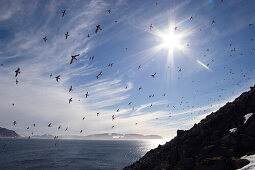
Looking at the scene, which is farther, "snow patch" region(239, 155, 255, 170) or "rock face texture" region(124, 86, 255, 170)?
"rock face texture" region(124, 86, 255, 170)

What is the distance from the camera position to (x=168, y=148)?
1506 inches

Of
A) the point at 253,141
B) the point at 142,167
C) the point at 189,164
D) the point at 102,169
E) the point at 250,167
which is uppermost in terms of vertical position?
the point at 253,141

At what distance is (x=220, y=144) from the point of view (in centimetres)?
2359

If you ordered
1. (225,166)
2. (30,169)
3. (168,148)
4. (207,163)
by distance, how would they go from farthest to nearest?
(30,169) → (168,148) → (207,163) → (225,166)

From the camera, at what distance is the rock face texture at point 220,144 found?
19500 millimetres

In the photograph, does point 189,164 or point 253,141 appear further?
point 189,164

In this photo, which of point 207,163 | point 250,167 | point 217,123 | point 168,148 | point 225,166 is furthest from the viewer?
point 168,148

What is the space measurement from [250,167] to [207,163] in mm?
5112

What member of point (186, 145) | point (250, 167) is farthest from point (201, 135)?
point (250, 167)

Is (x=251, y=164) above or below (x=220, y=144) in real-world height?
below

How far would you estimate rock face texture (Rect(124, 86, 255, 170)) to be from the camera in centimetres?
1950

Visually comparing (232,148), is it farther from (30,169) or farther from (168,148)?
(30,169)

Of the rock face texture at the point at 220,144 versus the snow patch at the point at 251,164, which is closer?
the snow patch at the point at 251,164

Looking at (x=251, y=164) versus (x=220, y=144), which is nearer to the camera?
(x=251, y=164)
